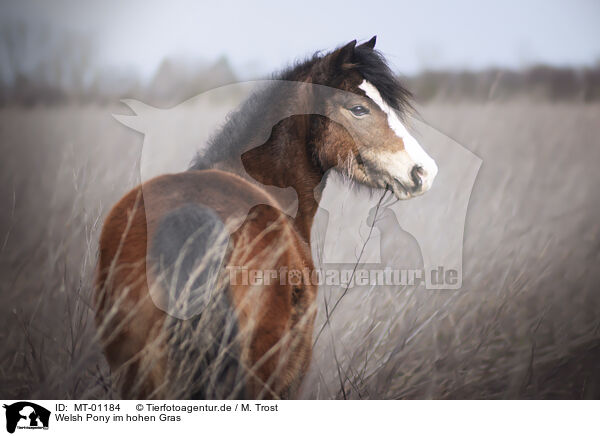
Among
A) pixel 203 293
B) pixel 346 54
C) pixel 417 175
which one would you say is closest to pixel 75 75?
pixel 346 54

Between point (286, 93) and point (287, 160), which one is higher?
point (286, 93)

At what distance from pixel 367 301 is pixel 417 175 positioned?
1.69 feet

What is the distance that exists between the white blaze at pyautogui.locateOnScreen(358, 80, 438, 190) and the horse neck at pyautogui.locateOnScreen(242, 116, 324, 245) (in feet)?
0.76

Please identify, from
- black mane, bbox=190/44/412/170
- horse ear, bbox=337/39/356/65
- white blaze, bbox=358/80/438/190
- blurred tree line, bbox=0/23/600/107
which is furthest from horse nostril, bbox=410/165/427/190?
blurred tree line, bbox=0/23/600/107

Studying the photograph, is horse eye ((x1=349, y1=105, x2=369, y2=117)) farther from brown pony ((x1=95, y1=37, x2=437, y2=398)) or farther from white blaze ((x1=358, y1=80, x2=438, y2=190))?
brown pony ((x1=95, y1=37, x2=437, y2=398))

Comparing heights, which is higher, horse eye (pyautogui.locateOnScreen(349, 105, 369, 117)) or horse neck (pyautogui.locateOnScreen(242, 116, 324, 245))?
horse eye (pyautogui.locateOnScreen(349, 105, 369, 117))

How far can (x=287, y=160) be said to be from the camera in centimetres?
139

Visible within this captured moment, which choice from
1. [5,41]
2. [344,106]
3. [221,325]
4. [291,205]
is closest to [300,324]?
[221,325]
